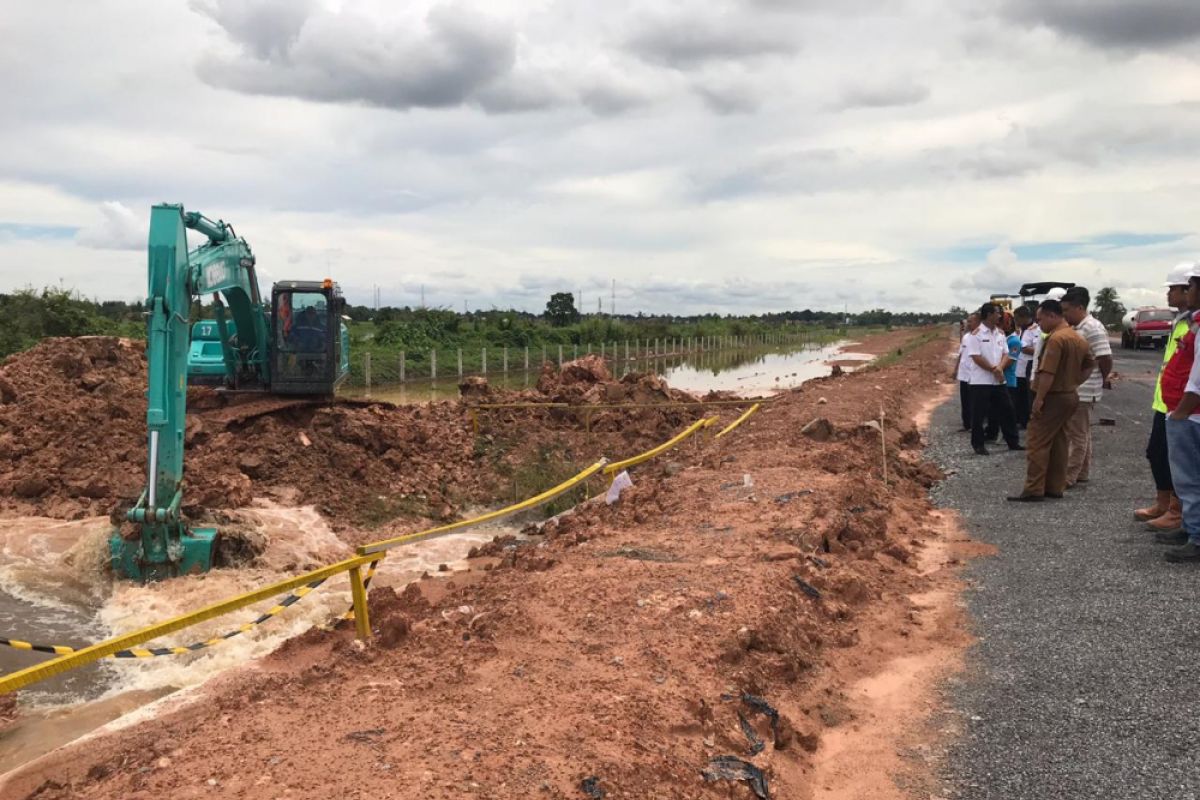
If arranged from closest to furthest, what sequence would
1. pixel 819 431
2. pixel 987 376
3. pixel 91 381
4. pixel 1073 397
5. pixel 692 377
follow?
pixel 1073 397 < pixel 987 376 < pixel 819 431 < pixel 91 381 < pixel 692 377

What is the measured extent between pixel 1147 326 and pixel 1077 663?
38095mm

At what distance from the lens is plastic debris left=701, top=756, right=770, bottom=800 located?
3.65m

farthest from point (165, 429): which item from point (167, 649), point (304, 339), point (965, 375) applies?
point (965, 375)

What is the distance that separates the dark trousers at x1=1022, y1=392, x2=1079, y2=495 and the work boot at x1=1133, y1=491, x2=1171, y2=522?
3.16ft

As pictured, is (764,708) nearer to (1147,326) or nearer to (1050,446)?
(1050,446)

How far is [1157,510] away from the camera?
24.2 ft

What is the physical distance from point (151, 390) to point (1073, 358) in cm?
873

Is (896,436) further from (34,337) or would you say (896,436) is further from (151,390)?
(34,337)

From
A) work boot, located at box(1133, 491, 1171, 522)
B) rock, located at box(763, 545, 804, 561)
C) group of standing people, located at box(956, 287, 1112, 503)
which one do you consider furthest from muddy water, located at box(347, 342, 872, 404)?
work boot, located at box(1133, 491, 1171, 522)

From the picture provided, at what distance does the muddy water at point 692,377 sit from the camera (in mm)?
29319

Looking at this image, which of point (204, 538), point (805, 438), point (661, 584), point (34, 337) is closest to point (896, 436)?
point (805, 438)

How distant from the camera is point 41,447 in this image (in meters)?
12.7

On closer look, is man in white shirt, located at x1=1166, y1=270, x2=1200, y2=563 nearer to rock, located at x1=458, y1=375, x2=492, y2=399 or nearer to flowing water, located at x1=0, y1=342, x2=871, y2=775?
flowing water, located at x1=0, y1=342, x2=871, y2=775

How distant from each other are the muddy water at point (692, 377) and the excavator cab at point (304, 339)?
389 inches
